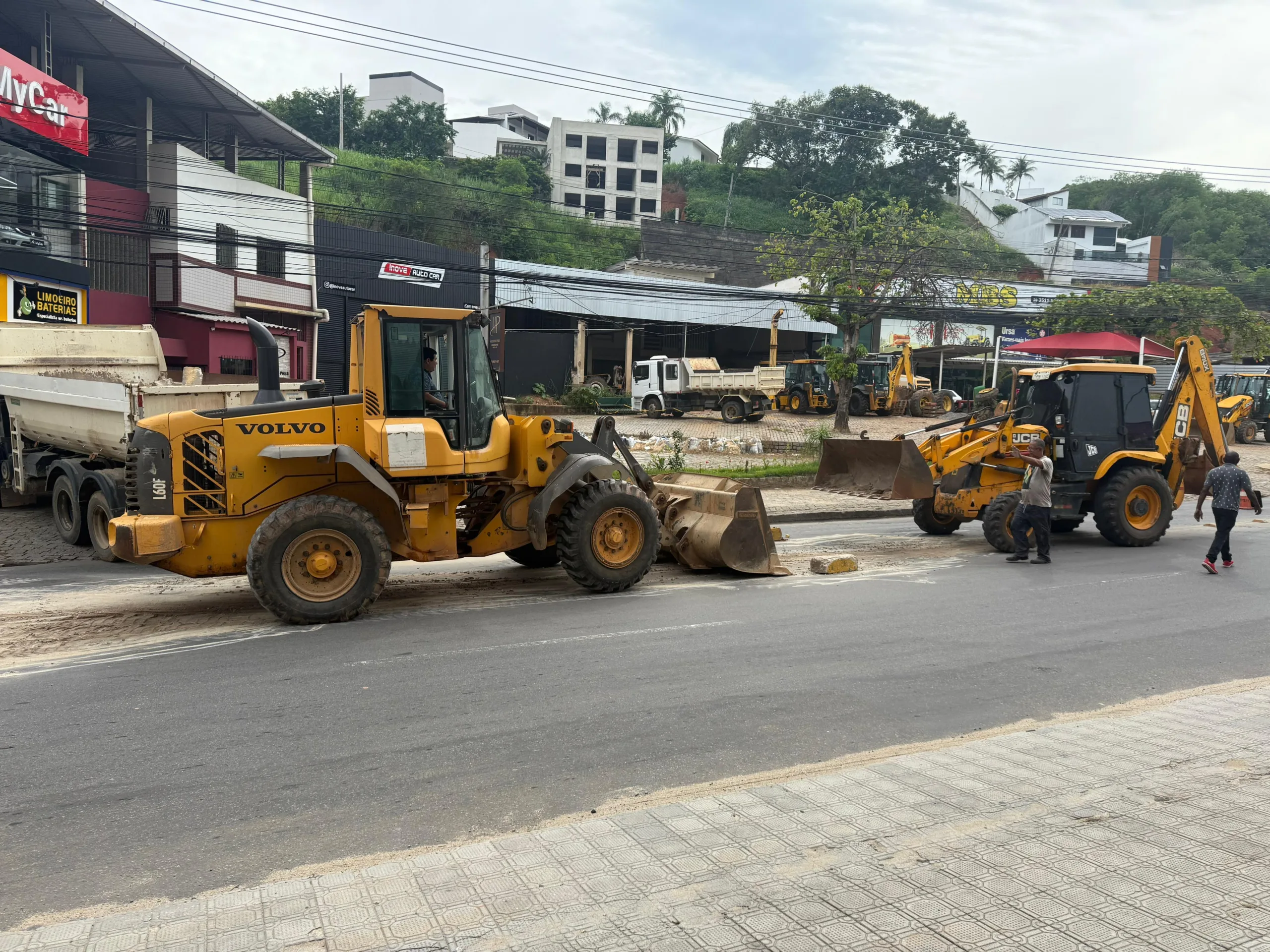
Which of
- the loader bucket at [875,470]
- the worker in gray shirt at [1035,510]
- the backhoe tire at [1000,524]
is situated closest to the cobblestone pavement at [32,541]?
the loader bucket at [875,470]

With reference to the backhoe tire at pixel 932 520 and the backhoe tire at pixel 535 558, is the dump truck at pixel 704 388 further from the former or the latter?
the backhoe tire at pixel 535 558

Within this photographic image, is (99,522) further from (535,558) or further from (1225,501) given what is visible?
(1225,501)

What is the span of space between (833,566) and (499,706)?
228 inches

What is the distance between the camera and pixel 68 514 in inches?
525

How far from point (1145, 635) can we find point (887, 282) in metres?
22.3

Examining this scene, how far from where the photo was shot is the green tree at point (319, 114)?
72125 millimetres

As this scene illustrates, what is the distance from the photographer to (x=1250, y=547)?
13422mm

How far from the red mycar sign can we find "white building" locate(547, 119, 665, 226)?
58.3 metres

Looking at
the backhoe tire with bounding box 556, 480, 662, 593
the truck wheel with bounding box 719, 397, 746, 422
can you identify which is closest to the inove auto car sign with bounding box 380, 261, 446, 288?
the truck wheel with bounding box 719, 397, 746, 422

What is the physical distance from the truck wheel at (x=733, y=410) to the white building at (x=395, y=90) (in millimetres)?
63649

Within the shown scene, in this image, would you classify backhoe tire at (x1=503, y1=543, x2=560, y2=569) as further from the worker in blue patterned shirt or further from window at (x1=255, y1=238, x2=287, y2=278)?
window at (x1=255, y1=238, x2=287, y2=278)

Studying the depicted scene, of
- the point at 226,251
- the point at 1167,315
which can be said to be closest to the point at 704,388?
the point at 226,251

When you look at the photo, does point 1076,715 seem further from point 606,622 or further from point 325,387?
point 325,387

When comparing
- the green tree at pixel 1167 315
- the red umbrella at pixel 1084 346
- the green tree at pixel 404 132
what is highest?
the green tree at pixel 404 132
